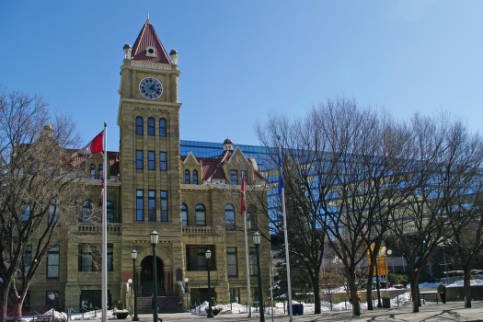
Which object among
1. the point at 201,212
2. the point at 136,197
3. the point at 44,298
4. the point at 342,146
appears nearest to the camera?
the point at 342,146

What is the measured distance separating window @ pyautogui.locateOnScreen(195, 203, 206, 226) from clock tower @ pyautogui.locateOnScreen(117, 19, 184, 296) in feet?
11.3

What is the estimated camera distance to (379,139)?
28875 millimetres

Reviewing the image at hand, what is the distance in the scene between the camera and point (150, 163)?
156ft

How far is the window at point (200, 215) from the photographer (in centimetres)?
5016

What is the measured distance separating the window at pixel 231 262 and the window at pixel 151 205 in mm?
8151

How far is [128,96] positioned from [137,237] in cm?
1275

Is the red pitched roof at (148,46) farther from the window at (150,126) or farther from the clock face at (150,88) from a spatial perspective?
the window at (150,126)

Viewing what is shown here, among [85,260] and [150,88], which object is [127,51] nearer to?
[150,88]

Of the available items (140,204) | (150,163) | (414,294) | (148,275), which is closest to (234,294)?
(148,275)

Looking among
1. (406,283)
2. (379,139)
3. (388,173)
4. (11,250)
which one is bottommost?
(406,283)

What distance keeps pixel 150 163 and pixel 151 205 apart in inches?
152

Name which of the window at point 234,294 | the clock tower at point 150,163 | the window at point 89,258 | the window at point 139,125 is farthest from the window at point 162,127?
the window at point 234,294

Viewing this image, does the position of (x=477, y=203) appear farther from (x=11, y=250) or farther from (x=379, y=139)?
(x=11, y=250)

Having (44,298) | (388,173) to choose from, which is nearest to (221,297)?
(44,298)
